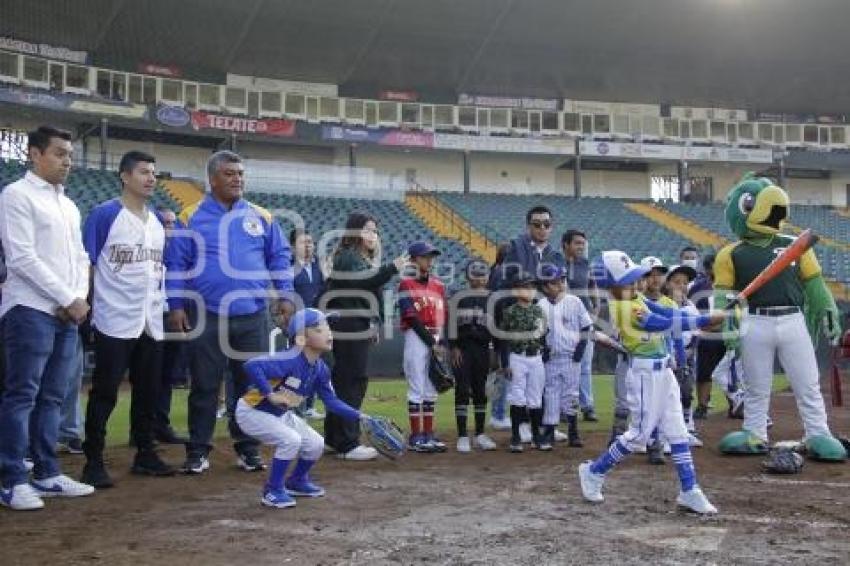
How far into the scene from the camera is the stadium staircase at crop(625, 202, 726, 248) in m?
28.7

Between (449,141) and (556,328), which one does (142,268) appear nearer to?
(556,328)

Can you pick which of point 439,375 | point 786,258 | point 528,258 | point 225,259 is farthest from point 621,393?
point 225,259

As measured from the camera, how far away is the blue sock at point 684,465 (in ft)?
15.0

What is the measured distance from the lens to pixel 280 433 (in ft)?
15.8

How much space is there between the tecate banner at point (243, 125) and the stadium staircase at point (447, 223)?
505 cm

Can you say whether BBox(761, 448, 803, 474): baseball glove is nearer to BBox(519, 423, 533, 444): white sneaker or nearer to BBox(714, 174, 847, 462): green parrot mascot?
BBox(714, 174, 847, 462): green parrot mascot

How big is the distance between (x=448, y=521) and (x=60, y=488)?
7.92ft

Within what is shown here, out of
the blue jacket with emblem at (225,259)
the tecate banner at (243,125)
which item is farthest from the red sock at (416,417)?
the tecate banner at (243,125)

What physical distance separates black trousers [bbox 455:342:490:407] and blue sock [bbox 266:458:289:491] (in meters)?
2.57

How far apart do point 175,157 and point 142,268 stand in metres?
25.9

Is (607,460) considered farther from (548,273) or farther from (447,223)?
(447,223)

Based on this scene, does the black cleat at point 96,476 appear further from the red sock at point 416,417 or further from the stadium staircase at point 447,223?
the stadium staircase at point 447,223

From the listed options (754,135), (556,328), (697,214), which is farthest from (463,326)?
(754,135)

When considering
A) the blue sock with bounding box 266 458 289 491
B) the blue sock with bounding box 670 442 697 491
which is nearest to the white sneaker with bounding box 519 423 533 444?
the blue sock with bounding box 670 442 697 491
